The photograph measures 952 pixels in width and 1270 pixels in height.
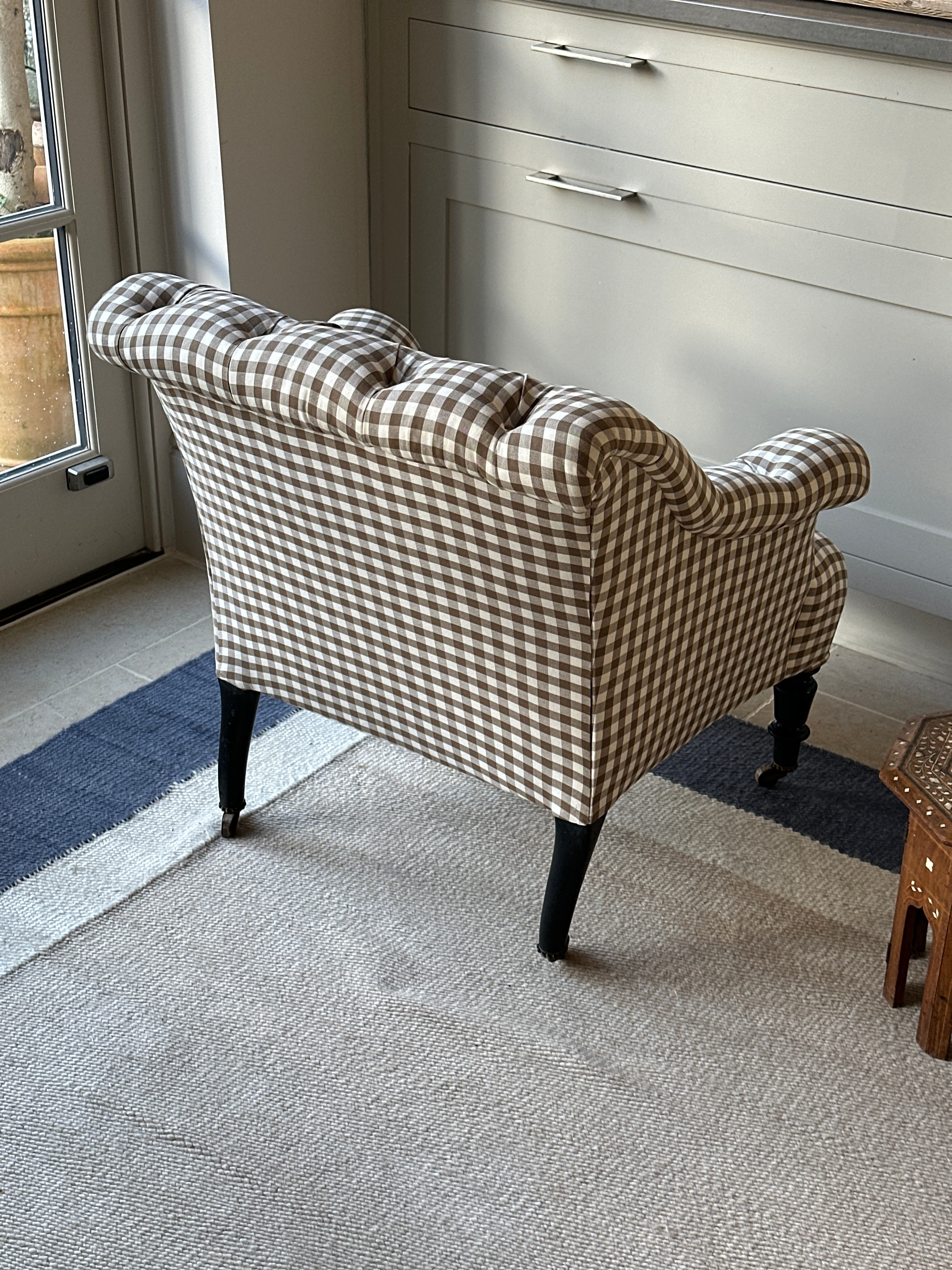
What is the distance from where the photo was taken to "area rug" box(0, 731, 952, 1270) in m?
1.47

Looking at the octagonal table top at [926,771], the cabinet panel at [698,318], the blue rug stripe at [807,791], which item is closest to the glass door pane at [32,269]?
the cabinet panel at [698,318]

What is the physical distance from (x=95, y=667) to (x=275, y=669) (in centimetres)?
75

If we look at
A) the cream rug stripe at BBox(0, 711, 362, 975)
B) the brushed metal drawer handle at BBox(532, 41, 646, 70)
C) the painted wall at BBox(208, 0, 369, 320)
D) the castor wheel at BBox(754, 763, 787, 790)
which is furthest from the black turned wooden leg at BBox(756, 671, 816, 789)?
the painted wall at BBox(208, 0, 369, 320)

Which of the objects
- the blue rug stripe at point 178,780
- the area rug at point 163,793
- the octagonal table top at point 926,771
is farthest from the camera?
the blue rug stripe at point 178,780

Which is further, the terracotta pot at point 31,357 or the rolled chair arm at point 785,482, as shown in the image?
the terracotta pot at point 31,357

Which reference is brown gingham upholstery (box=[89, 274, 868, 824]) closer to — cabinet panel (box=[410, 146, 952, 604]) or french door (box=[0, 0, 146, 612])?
cabinet panel (box=[410, 146, 952, 604])

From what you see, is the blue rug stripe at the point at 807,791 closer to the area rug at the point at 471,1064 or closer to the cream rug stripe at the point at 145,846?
the area rug at the point at 471,1064

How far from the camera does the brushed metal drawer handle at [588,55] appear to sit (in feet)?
7.48

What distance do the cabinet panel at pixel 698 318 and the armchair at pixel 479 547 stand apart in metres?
0.44

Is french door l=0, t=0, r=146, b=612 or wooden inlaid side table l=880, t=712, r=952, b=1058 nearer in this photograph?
wooden inlaid side table l=880, t=712, r=952, b=1058

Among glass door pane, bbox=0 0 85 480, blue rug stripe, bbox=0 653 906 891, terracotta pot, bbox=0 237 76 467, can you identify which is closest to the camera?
blue rug stripe, bbox=0 653 906 891

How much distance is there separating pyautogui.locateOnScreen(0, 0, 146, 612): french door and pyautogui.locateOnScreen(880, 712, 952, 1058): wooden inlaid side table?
5.64ft

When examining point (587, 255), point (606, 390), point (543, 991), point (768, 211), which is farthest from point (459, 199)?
point (543, 991)

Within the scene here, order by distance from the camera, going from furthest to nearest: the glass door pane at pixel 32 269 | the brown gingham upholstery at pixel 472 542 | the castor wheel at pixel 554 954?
Result: the glass door pane at pixel 32 269
the castor wheel at pixel 554 954
the brown gingham upholstery at pixel 472 542
